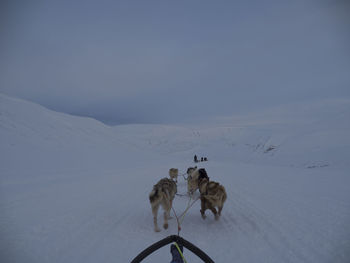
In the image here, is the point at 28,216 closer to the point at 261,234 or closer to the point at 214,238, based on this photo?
the point at 214,238

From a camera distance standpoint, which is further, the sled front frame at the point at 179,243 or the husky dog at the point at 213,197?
the husky dog at the point at 213,197

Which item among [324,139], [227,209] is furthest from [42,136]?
[324,139]

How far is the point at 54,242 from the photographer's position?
12.4ft

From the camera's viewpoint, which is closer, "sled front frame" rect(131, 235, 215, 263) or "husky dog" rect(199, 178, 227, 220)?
"sled front frame" rect(131, 235, 215, 263)

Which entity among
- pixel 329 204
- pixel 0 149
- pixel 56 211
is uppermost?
pixel 0 149

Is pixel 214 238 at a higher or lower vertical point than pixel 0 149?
lower

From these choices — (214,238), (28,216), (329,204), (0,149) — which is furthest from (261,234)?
(0,149)

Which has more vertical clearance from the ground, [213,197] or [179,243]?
[179,243]

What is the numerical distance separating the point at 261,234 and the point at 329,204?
3.24 metres

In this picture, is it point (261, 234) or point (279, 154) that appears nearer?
point (261, 234)

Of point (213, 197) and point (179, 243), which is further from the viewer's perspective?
point (213, 197)

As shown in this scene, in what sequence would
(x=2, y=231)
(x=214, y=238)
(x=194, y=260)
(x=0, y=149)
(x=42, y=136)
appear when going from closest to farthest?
(x=194, y=260) → (x=214, y=238) → (x=2, y=231) → (x=0, y=149) → (x=42, y=136)

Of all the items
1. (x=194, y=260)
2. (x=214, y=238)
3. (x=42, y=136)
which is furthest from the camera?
(x=42, y=136)

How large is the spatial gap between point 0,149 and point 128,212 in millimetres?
15695
